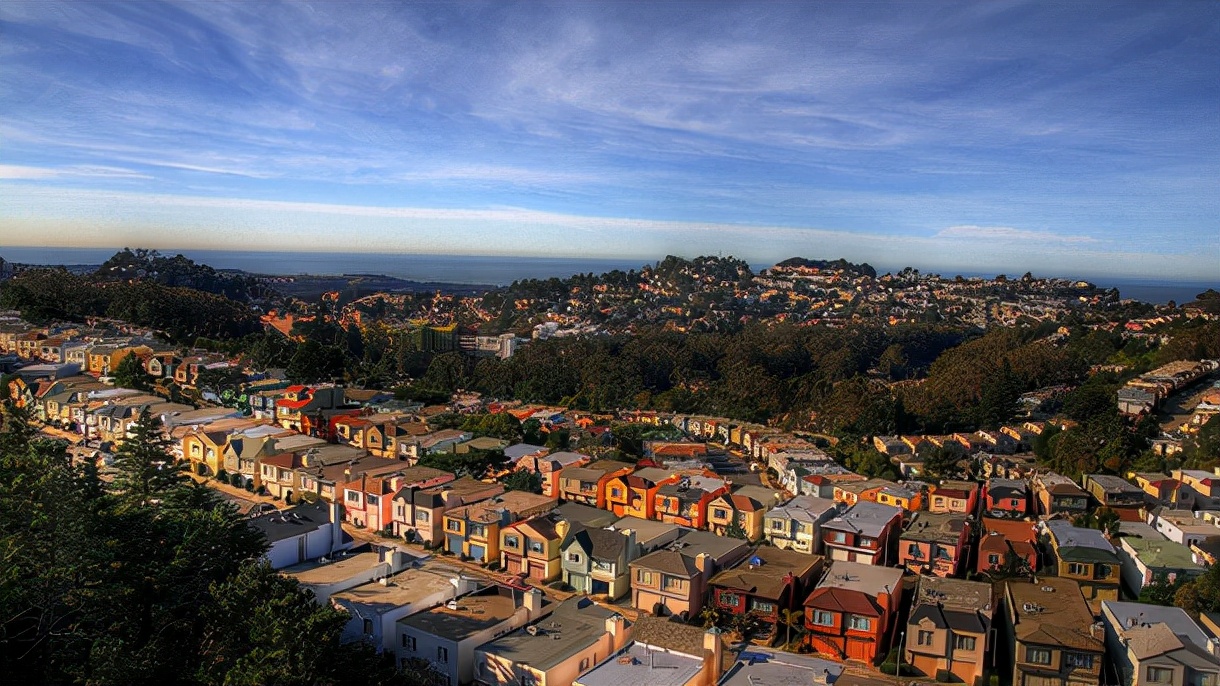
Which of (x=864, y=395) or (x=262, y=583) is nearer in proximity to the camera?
(x=262, y=583)

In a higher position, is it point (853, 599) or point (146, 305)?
point (146, 305)

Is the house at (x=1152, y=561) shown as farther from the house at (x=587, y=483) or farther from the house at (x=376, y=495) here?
the house at (x=376, y=495)

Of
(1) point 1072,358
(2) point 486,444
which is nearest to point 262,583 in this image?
(2) point 486,444

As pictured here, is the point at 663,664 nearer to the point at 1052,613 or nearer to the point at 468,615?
the point at 468,615

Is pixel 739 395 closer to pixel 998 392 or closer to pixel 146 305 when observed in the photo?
pixel 998 392

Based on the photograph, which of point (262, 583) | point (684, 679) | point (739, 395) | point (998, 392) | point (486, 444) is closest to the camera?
point (262, 583)

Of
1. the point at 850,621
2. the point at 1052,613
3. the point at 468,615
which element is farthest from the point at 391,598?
the point at 1052,613

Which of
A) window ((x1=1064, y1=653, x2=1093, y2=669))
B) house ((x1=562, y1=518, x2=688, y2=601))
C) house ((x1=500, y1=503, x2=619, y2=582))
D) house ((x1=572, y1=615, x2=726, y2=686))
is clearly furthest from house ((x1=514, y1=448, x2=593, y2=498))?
window ((x1=1064, y1=653, x2=1093, y2=669))
